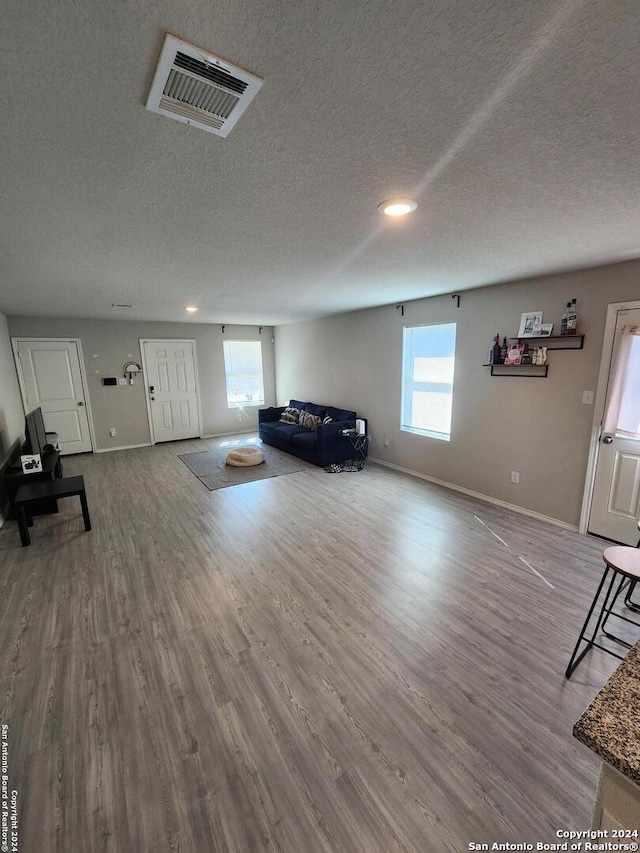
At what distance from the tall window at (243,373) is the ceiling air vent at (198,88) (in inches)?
262

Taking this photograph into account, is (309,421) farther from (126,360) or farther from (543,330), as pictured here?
(543,330)

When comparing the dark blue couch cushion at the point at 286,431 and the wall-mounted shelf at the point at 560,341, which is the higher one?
the wall-mounted shelf at the point at 560,341

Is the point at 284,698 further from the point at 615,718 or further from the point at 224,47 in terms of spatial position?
the point at 224,47

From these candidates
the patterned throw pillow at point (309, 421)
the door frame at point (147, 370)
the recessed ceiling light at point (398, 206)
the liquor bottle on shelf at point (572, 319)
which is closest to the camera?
the recessed ceiling light at point (398, 206)

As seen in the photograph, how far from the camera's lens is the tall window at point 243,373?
7684 mm

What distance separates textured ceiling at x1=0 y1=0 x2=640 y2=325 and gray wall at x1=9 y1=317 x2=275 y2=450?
3.94 metres

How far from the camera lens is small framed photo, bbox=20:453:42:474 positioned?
143 inches

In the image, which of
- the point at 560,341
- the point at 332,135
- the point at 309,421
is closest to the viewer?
the point at 332,135

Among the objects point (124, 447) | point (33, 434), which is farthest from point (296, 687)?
point (124, 447)

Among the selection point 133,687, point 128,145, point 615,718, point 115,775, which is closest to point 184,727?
point 115,775

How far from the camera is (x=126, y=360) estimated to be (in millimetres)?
6508

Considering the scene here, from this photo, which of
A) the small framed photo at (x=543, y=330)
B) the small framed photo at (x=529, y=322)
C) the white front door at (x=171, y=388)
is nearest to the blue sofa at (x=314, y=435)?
the white front door at (x=171, y=388)

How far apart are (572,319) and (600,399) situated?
2.47 ft

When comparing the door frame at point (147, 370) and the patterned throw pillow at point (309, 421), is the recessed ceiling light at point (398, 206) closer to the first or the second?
the patterned throw pillow at point (309, 421)
